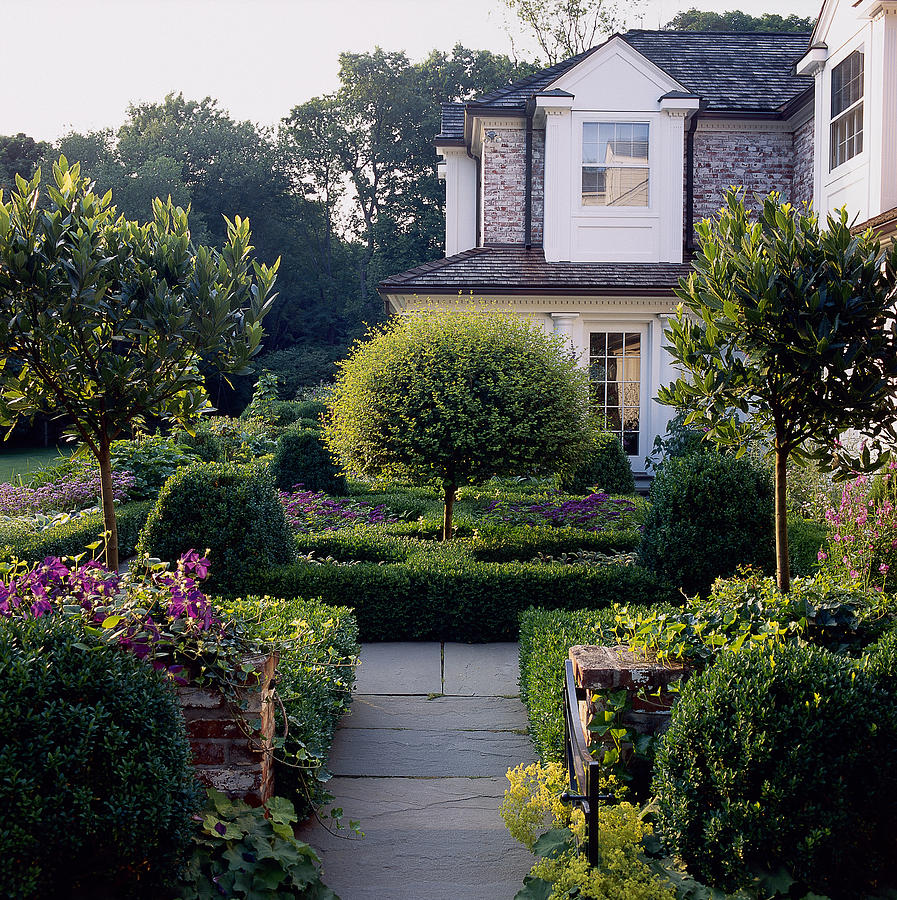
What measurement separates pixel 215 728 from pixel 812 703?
2329 millimetres

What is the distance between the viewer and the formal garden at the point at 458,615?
9.50 feet

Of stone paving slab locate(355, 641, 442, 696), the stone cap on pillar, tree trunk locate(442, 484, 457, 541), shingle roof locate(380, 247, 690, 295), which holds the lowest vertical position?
stone paving slab locate(355, 641, 442, 696)

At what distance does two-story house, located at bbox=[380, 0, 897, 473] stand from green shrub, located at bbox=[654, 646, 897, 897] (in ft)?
36.0

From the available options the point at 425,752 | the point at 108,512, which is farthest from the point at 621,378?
the point at 108,512

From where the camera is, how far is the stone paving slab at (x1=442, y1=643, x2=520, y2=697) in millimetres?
5828

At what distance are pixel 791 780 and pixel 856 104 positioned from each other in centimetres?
1193

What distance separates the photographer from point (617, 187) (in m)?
15.5

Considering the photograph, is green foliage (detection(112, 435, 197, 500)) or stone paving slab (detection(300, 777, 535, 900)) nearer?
stone paving slab (detection(300, 777, 535, 900))

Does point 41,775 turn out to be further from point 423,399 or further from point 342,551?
point 423,399

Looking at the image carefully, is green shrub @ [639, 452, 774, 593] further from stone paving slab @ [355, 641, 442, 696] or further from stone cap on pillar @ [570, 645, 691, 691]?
stone cap on pillar @ [570, 645, 691, 691]

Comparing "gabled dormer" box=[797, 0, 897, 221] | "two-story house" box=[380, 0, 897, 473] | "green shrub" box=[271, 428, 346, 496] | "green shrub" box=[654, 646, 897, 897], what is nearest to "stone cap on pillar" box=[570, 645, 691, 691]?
"green shrub" box=[654, 646, 897, 897]

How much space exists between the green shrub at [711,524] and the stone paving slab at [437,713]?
2.21 metres

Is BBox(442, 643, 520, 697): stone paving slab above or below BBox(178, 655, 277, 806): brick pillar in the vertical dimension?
below

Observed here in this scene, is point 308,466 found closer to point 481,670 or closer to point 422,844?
point 481,670
